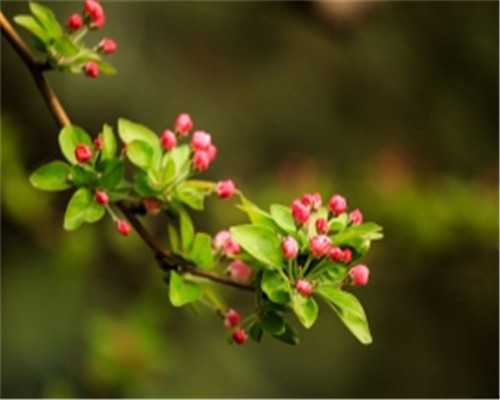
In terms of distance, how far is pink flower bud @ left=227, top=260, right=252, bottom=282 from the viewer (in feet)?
2.95

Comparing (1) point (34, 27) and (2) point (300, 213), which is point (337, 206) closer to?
(2) point (300, 213)

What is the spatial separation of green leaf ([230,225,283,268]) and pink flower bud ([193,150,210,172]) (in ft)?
0.49

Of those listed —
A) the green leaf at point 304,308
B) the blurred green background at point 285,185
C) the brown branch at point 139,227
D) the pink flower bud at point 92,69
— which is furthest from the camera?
the blurred green background at point 285,185

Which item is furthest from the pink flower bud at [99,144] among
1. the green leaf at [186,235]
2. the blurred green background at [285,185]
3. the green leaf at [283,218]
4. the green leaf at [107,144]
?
the blurred green background at [285,185]

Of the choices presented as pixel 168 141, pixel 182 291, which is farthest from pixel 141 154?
pixel 182 291

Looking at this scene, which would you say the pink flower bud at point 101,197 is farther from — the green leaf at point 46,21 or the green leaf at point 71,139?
the green leaf at point 46,21

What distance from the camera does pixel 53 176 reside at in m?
0.93

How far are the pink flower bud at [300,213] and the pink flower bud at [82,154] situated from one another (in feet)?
0.77

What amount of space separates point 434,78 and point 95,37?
1.48 m

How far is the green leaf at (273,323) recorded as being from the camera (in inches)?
32.9

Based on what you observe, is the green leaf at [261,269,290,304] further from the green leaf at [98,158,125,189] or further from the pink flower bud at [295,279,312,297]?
the green leaf at [98,158,125,189]

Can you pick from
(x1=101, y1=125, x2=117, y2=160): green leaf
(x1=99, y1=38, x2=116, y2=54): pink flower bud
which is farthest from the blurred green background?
(x1=101, y1=125, x2=117, y2=160): green leaf

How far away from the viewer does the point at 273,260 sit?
80cm

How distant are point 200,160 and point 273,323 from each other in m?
0.20
